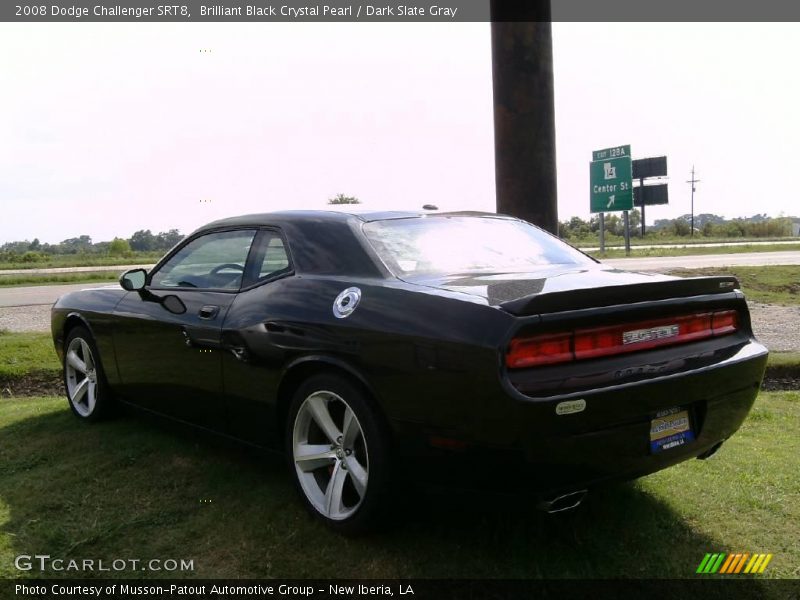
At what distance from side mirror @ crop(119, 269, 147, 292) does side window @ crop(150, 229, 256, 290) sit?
66mm

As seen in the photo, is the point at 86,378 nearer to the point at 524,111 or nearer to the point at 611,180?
the point at 524,111

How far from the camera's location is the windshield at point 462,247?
3.29m

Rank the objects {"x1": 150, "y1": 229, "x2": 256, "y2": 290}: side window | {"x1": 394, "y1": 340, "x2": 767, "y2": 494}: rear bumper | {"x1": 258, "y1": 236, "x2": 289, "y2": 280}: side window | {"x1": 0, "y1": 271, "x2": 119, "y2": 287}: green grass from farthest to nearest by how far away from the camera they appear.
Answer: {"x1": 0, "y1": 271, "x2": 119, "y2": 287}: green grass < {"x1": 150, "y1": 229, "x2": 256, "y2": 290}: side window < {"x1": 258, "y1": 236, "x2": 289, "y2": 280}: side window < {"x1": 394, "y1": 340, "x2": 767, "y2": 494}: rear bumper

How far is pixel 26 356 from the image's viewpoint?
293 inches

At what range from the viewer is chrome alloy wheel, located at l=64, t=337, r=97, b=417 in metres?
4.96

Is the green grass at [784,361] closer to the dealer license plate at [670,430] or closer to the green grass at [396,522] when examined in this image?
the green grass at [396,522]

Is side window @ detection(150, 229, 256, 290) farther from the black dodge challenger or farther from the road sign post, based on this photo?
the road sign post

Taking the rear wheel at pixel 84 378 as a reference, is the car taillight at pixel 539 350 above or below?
above

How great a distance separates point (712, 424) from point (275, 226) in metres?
2.24

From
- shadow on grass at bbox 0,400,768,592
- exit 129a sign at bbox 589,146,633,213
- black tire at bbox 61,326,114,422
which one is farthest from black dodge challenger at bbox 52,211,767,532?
exit 129a sign at bbox 589,146,633,213

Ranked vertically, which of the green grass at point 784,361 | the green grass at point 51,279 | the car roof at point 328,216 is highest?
the car roof at point 328,216

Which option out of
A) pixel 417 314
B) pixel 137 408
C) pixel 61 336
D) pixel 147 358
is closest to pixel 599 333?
pixel 417 314

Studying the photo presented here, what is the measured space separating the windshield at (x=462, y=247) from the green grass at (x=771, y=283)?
9.34 metres

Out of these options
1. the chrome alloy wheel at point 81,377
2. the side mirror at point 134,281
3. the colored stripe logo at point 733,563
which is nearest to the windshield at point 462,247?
the colored stripe logo at point 733,563
